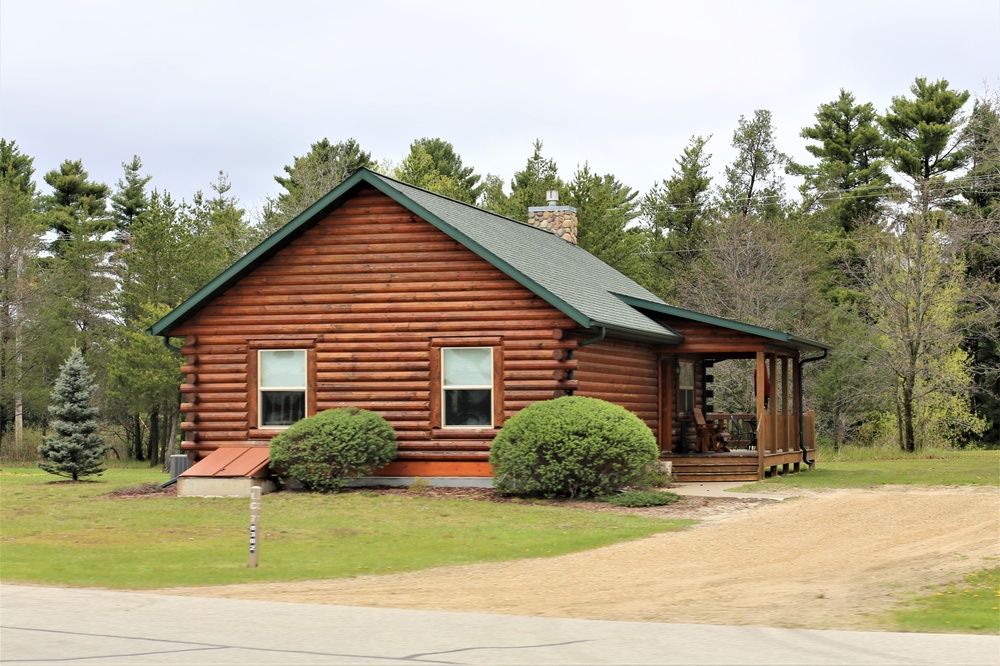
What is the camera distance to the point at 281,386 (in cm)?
2548

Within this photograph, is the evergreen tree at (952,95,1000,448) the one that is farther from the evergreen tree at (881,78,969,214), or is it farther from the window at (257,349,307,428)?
the window at (257,349,307,428)

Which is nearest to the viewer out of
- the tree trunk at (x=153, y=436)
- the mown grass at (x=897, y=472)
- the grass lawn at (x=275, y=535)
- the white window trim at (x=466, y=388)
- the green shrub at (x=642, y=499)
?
the grass lawn at (x=275, y=535)

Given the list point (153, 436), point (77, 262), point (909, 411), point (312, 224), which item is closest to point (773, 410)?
point (312, 224)

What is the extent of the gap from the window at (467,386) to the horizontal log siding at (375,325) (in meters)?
0.32

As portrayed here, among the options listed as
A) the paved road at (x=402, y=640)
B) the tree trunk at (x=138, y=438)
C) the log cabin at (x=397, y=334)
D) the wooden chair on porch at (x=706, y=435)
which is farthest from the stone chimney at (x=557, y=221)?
the paved road at (x=402, y=640)

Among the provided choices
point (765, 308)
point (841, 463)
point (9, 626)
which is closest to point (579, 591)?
point (9, 626)

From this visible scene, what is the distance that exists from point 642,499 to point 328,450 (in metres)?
6.00

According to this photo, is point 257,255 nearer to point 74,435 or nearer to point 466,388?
point 466,388

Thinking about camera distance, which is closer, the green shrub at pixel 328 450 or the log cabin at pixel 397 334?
the green shrub at pixel 328 450

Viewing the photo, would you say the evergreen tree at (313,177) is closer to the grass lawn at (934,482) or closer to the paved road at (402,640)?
the grass lawn at (934,482)

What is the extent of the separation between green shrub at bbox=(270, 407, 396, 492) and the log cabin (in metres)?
1.08

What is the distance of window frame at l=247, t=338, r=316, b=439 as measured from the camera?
2522 cm

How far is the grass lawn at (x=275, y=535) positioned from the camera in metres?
14.0

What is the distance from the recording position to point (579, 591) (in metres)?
12.3
